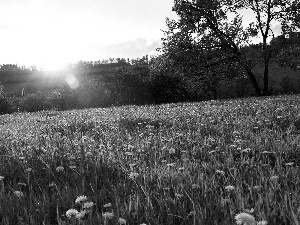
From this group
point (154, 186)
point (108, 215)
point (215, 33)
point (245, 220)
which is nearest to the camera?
point (245, 220)

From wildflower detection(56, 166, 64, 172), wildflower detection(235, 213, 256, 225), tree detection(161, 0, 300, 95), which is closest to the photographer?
wildflower detection(235, 213, 256, 225)

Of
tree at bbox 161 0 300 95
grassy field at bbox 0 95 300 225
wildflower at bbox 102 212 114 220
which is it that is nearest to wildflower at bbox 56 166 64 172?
grassy field at bbox 0 95 300 225

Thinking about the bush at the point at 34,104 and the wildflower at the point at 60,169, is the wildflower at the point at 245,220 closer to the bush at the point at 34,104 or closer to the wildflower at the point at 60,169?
the wildflower at the point at 60,169

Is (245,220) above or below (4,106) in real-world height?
below

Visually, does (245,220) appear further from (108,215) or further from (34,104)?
(34,104)

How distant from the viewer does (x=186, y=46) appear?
95.7ft

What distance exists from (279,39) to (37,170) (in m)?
28.9

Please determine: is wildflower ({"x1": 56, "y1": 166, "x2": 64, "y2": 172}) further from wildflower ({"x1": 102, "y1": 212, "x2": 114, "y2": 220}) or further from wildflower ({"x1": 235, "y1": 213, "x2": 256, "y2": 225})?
wildflower ({"x1": 235, "y1": 213, "x2": 256, "y2": 225})

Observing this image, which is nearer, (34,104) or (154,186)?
(154,186)

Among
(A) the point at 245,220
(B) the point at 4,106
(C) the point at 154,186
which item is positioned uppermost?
(B) the point at 4,106

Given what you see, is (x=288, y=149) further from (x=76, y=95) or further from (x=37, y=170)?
(x=76, y=95)

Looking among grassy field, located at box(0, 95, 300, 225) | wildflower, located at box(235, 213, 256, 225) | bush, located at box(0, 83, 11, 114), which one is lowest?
grassy field, located at box(0, 95, 300, 225)

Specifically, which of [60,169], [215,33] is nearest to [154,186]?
[60,169]

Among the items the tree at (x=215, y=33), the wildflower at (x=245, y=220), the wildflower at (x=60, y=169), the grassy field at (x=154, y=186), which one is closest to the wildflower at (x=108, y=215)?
A: the grassy field at (x=154, y=186)
